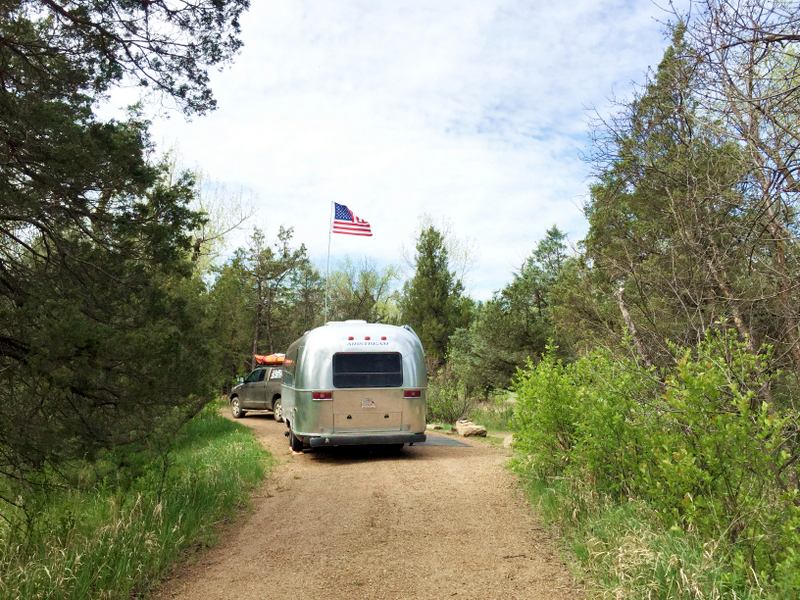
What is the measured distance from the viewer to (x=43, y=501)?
6.37m

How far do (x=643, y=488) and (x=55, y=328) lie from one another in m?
5.23

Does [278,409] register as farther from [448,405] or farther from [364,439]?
[364,439]

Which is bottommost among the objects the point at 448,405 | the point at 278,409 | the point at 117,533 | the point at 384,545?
the point at 384,545

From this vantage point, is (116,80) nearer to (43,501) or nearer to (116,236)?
(116,236)

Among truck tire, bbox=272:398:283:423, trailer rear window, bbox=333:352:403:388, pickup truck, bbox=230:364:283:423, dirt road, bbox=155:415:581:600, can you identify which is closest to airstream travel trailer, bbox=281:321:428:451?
trailer rear window, bbox=333:352:403:388

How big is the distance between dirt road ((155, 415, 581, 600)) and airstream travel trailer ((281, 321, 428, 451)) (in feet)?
4.98

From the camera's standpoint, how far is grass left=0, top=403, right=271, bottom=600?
14.8 ft

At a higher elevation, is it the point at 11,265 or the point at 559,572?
the point at 11,265

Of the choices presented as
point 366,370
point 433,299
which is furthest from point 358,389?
point 433,299

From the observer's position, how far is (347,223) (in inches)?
979

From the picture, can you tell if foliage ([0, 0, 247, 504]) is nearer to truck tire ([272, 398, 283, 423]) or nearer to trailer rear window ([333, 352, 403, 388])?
trailer rear window ([333, 352, 403, 388])

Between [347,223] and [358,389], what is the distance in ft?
48.9

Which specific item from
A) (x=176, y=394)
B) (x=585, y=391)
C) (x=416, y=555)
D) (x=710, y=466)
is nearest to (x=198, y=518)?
(x=176, y=394)

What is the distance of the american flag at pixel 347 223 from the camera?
24.7 m
